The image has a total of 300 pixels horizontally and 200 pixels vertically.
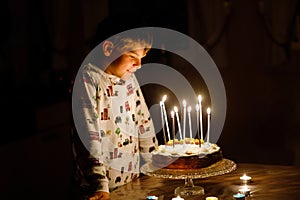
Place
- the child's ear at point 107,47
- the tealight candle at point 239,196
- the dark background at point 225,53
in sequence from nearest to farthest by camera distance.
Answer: the tealight candle at point 239,196, the child's ear at point 107,47, the dark background at point 225,53

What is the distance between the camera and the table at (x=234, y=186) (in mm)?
2109

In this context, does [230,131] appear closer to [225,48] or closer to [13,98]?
[225,48]

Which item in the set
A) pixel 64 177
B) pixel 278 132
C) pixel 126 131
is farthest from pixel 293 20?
pixel 126 131

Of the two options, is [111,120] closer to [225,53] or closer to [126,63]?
[126,63]

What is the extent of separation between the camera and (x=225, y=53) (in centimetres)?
536

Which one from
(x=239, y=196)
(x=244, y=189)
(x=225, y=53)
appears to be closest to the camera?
(x=239, y=196)

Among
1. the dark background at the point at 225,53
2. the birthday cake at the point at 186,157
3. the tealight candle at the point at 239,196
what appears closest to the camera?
the tealight candle at the point at 239,196

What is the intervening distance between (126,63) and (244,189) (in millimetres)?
679

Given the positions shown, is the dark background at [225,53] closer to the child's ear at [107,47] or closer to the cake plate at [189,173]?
the child's ear at [107,47]

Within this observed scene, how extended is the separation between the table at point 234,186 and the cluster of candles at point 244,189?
0.02m

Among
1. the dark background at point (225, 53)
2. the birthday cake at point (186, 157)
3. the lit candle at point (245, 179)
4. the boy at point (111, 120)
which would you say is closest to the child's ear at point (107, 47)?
the boy at point (111, 120)

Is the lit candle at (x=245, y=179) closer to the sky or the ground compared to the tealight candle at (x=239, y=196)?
closer to the sky

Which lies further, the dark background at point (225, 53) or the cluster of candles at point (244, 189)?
the dark background at point (225, 53)

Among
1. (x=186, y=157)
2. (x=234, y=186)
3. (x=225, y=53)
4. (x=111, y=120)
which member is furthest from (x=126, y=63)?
(x=225, y=53)
